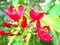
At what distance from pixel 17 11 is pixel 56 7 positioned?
0.75ft

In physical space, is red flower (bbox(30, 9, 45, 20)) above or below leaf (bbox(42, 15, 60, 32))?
above

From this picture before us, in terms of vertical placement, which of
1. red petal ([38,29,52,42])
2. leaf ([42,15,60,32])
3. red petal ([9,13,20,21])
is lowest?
red petal ([38,29,52,42])

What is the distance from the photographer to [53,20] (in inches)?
27.9

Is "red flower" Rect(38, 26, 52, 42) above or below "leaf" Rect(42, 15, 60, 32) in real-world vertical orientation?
below

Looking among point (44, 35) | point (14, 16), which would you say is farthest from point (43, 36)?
point (14, 16)

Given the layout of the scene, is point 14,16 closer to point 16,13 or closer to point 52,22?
point 16,13

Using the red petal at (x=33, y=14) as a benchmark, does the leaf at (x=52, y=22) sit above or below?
below

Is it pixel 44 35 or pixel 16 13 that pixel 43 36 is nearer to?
pixel 44 35

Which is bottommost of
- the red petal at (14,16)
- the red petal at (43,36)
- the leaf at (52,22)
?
the red petal at (43,36)

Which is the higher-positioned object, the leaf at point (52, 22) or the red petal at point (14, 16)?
the red petal at point (14, 16)

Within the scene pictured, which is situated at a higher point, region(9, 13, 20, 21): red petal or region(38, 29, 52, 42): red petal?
region(9, 13, 20, 21): red petal

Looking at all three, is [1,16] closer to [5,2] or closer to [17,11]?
[5,2]

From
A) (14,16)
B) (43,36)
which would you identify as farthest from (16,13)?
(43,36)

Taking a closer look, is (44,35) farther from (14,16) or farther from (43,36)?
(14,16)
